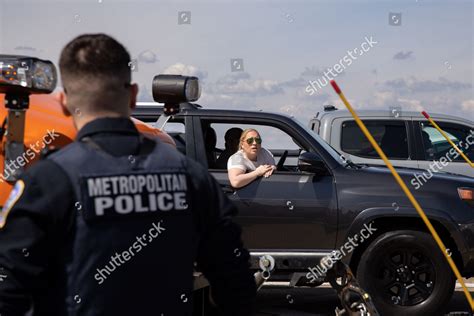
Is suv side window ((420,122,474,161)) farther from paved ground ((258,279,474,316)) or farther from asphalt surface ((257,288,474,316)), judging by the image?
asphalt surface ((257,288,474,316))

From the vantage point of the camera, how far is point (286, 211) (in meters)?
6.76

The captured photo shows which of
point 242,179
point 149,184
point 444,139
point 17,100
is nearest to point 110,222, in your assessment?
point 149,184

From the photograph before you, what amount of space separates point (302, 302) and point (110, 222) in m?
6.12

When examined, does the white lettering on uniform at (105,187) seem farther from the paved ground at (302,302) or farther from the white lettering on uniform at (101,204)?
the paved ground at (302,302)

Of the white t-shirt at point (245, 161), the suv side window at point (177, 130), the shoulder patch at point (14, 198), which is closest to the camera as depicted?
the shoulder patch at point (14, 198)

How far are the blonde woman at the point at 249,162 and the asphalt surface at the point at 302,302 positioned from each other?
3.80ft

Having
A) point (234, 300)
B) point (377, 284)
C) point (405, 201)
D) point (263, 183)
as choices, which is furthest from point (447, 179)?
point (234, 300)

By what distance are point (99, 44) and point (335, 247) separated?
4991 millimetres

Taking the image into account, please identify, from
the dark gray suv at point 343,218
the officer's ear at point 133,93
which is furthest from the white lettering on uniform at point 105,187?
the dark gray suv at point 343,218

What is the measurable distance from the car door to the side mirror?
0.25ft

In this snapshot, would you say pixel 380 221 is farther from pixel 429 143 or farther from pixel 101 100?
pixel 101 100

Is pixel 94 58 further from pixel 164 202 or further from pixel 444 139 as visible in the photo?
pixel 444 139

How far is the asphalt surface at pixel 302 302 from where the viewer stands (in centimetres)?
742

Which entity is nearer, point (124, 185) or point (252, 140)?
point (124, 185)
